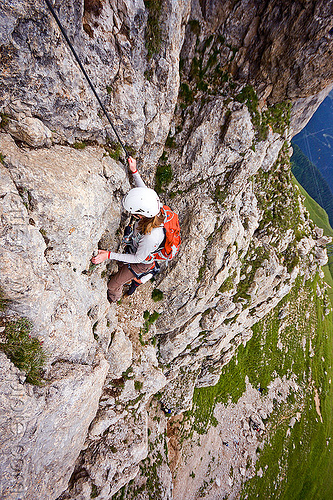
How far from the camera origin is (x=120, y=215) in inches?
342

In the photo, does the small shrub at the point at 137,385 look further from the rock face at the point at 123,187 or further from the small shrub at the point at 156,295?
the small shrub at the point at 156,295

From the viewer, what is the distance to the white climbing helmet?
6574 millimetres

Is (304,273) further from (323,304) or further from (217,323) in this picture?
(217,323)

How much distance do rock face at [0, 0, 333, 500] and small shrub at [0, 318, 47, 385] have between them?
7.2 inches

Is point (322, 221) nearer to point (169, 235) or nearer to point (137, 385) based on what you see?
point (137, 385)

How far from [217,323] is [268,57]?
50.5ft

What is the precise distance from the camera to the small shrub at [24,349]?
501cm

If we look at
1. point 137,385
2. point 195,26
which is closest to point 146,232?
point 137,385

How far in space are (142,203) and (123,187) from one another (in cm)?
237

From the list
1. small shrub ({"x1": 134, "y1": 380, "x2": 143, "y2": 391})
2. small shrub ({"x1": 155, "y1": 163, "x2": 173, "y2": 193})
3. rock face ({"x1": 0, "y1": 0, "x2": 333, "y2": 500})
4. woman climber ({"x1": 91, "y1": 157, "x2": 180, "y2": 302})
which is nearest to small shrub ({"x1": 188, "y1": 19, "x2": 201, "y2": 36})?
rock face ({"x1": 0, "y1": 0, "x2": 333, "y2": 500})

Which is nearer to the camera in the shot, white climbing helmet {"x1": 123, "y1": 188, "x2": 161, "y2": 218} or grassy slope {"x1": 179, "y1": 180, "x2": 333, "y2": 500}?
white climbing helmet {"x1": 123, "y1": 188, "x2": 161, "y2": 218}

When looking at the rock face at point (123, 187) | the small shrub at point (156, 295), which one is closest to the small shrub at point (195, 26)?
the rock face at point (123, 187)

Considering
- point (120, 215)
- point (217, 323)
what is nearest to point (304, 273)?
point (217, 323)

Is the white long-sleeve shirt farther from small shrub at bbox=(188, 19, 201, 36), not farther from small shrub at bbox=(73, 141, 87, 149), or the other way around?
small shrub at bbox=(188, 19, 201, 36)
